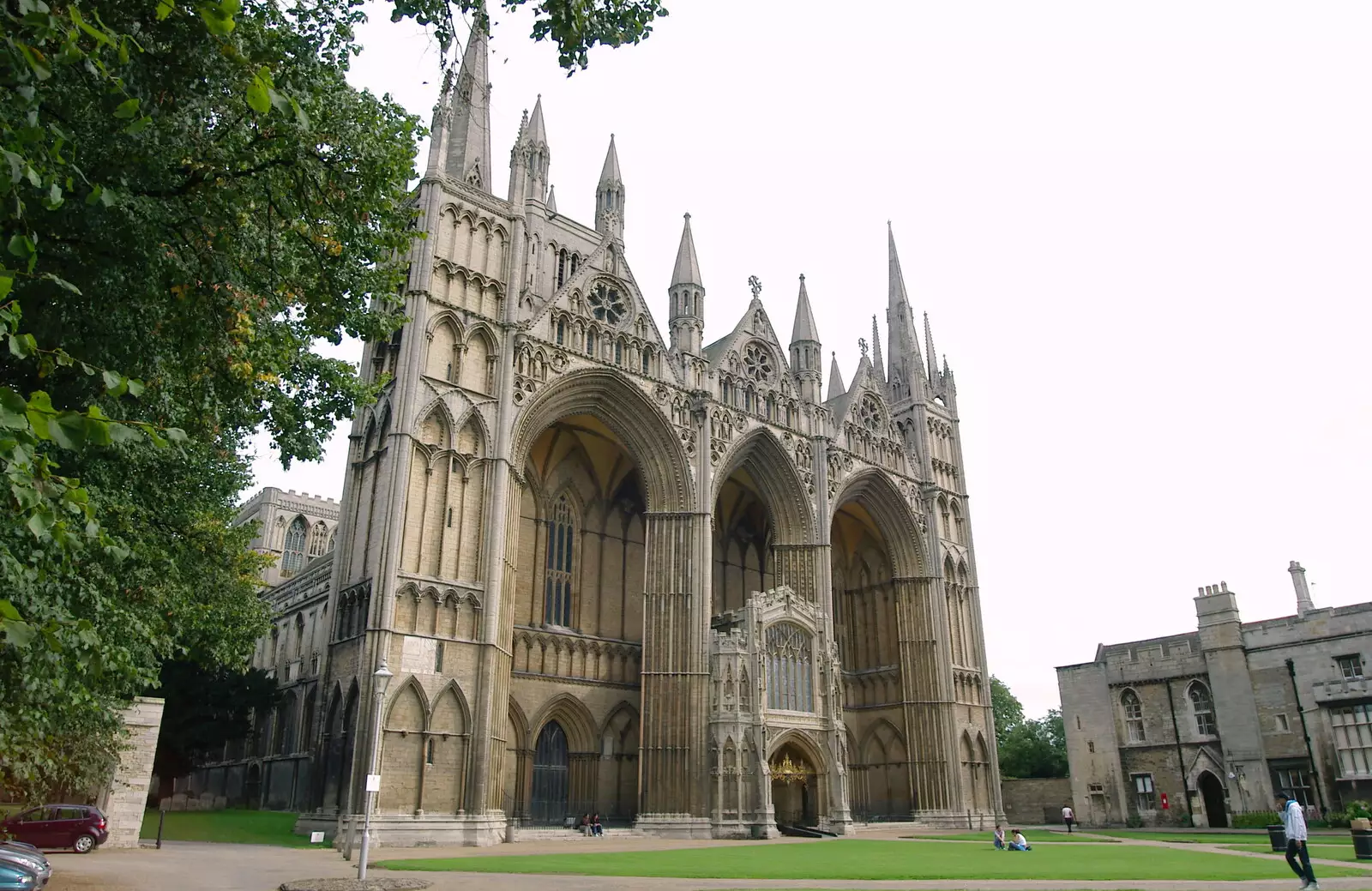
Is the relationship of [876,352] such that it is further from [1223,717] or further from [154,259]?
[154,259]

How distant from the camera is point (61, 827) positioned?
2272 cm

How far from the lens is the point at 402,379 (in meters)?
30.2

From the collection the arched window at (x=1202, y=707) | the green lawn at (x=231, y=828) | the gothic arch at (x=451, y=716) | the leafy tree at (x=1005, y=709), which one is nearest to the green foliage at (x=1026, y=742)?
the leafy tree at (x=1005, y=709)

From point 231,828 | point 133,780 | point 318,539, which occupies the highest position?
point 318,539

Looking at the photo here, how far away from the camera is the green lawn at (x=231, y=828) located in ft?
90.3

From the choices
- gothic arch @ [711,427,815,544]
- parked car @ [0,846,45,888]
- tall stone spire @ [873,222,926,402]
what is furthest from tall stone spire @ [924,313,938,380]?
parked car @ [0,846,45,888]

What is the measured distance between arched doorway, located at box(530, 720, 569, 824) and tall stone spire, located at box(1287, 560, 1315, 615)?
35323 millimetres

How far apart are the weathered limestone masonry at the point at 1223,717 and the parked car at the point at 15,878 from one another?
139ft

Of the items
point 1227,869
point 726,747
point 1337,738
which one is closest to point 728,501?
point 726,747

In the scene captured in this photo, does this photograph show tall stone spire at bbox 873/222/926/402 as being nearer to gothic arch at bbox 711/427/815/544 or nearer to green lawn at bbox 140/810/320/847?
gothic arch at bbox 711/427/815/544

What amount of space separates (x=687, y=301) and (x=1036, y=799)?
1396 inches

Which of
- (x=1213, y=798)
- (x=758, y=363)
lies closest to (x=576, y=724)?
(x=758, y=363)

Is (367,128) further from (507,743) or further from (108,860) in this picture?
(507,743)

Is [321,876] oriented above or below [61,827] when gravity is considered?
below
